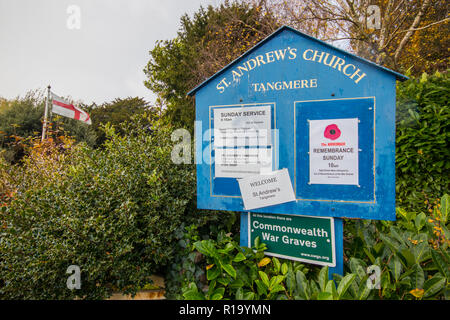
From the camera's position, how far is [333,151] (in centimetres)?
174

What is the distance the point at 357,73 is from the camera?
5.57ft

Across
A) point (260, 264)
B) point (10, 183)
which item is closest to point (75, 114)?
point (10, 183)

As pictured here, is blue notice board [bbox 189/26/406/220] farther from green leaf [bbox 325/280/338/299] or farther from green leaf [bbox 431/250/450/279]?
green leaf [bbox 325/280/338/299]

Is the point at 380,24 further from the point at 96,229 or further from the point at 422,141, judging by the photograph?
the point at 96,229

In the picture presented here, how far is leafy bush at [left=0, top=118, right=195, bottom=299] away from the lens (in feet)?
5.94

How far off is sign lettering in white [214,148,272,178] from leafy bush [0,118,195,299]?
49cm

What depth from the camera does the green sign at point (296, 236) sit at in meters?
1.76

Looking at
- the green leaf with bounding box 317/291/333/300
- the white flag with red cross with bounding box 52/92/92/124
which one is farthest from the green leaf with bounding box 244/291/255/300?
the white flag with red cross with bounding box 52/92/92/124

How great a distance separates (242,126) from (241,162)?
0.29 m

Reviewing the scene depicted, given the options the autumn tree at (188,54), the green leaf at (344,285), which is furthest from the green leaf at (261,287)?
the autumn tree at (188,54)

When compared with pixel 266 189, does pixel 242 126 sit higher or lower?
higher

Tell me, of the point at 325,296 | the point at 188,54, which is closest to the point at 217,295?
the point at 325,296
